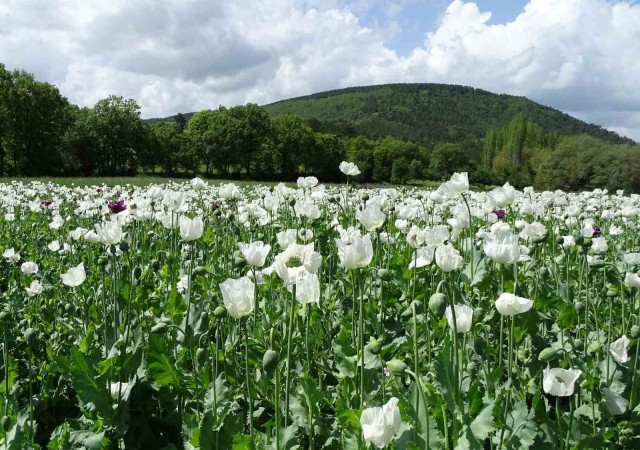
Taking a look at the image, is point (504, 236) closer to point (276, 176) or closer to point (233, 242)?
point (233, 242)

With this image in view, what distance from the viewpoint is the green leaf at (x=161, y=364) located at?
8.32ft

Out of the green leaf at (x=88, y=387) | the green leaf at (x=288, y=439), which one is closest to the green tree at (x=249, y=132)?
the green leaf at (x=88, y=387)

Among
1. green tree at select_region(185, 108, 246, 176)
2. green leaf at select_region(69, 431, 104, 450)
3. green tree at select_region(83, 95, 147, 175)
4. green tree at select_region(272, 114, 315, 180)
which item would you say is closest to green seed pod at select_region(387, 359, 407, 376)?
green leaf at select_region(69, 431, 104, 450)

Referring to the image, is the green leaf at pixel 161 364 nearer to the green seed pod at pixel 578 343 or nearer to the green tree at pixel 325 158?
the green seed pod at pixel 578 343

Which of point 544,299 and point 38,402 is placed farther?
point 544,299

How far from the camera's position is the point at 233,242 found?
7.01 metres

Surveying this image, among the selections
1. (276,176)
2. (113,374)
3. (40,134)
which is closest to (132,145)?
(40,134)

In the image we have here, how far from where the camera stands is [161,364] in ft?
8.55

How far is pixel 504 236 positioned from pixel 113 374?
6.28 feet

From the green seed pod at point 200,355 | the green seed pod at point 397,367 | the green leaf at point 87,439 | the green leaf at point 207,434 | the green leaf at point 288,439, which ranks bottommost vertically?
the green leaf at point 87,439

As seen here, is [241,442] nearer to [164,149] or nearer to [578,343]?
[578,343]

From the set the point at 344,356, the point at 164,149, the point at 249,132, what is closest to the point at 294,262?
the point at 344,356

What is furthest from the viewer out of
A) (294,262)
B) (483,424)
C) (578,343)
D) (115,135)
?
(115,135)

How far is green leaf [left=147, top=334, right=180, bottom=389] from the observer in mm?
2537
